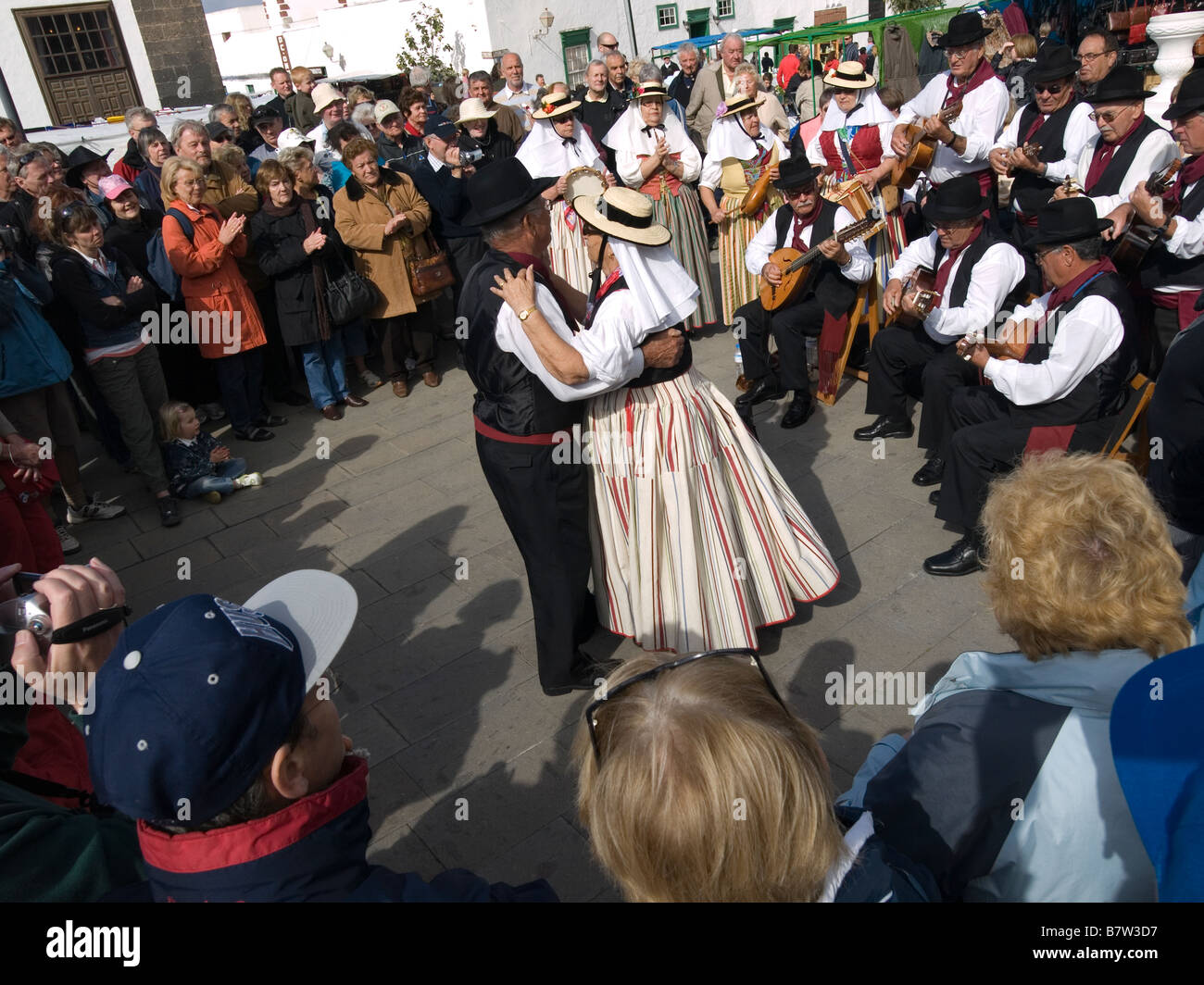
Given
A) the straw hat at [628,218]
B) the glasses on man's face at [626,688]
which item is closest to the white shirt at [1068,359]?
the straw hat at [628,218]

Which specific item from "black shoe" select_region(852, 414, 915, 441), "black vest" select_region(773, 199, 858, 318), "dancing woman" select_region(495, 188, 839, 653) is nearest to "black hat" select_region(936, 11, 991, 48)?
"black vest" select_region(773, 199, 858, 318)

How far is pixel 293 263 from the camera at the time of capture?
6.00 m

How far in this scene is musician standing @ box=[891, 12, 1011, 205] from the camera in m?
5.91

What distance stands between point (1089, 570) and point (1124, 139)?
167 inches

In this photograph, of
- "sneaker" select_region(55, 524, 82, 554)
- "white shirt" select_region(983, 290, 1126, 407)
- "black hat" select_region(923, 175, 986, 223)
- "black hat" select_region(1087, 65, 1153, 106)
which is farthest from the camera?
"sneaker" select_region(55, 524, 82, 554)

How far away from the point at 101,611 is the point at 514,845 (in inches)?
59.9

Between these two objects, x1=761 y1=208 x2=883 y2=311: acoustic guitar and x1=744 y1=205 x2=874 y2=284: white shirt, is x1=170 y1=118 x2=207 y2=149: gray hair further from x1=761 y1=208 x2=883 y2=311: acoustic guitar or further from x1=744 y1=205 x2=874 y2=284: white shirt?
x1=761 y1=208 x2=883 y2=311: acoustic guitar

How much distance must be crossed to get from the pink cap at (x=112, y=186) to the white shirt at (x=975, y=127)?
5.48m

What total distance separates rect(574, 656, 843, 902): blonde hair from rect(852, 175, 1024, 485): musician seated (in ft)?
12.1

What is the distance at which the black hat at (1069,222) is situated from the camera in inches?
143

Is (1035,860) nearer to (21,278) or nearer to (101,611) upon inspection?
(101,611)

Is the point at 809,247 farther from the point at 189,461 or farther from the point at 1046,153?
the point at 189,461

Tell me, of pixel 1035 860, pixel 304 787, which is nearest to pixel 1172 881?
pixel 1035 860

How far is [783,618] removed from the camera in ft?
11.4
